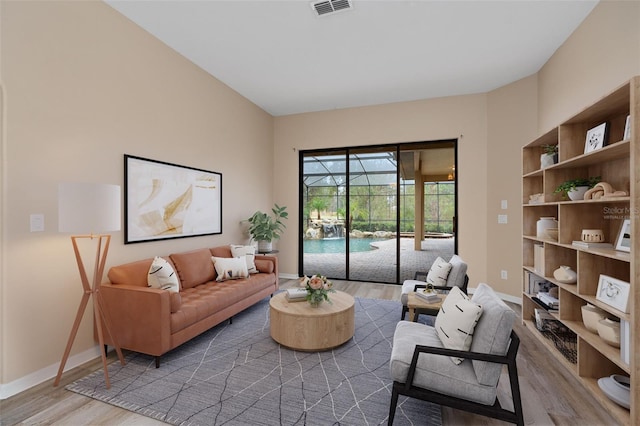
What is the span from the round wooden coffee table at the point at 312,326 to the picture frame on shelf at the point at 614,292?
204 cm

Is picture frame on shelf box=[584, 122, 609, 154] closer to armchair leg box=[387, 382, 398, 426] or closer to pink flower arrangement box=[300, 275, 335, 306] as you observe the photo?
armchair leg box=[387, 382, 398, 426]

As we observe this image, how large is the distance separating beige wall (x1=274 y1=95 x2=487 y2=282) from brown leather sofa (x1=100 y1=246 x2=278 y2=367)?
269 cm

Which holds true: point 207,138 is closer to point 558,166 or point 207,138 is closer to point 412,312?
point 412,312

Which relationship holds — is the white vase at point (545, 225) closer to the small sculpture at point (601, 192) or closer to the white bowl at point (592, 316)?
the small sculpture at point (601, 192)

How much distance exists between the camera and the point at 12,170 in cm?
226

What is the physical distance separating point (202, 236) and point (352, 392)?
3.00m

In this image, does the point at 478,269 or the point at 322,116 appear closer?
the point at 478,269

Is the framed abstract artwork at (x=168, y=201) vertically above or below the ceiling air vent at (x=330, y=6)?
below

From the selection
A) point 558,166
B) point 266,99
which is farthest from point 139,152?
point 558,166

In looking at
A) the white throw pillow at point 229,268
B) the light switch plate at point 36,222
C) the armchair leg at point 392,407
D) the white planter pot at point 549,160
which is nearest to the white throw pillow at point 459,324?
the armchair leg at point 392,407

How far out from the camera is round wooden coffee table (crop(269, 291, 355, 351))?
2.86 m

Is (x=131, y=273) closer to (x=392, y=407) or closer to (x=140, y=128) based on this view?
(x=140, y=128)

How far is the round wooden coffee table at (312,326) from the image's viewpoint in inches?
113

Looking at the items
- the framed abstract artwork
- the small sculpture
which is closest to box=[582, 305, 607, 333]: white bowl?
the small sculpture
